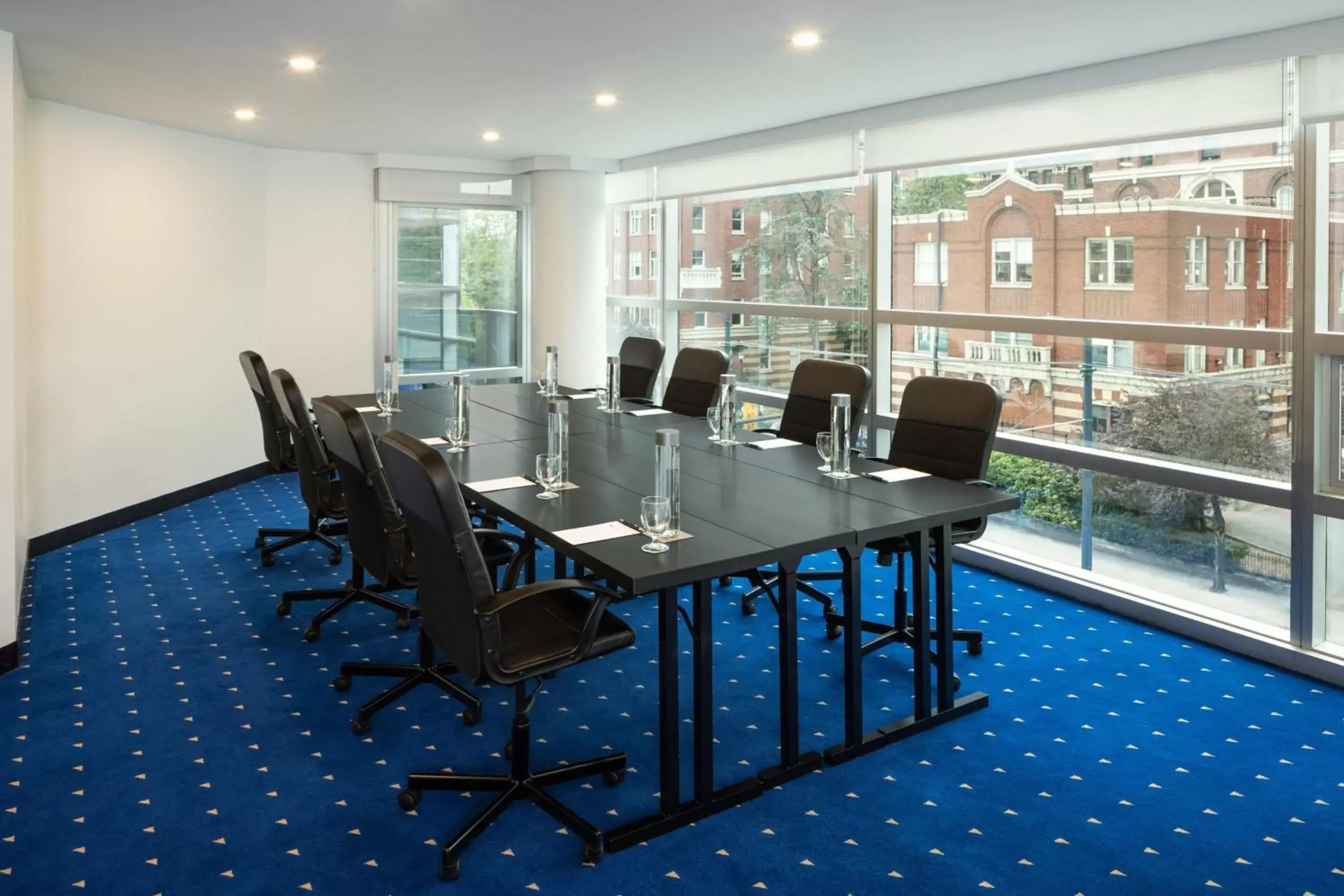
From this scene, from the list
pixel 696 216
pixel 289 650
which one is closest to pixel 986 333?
pixel 696 216

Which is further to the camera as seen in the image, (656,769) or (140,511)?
(140,511)

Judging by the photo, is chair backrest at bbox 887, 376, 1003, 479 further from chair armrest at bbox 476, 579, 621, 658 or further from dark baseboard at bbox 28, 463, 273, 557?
dark baseboard at bbox 28, 463, 273, 557

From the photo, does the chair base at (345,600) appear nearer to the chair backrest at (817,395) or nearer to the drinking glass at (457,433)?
the drinking glass at (457,433)

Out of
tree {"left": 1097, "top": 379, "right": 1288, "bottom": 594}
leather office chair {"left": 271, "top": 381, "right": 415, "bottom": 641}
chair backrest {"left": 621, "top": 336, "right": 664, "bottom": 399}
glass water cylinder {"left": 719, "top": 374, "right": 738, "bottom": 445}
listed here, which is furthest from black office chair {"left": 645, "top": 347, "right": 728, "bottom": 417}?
leather office chair {"left": 271, "top": 381, "right": 415, "bottom": 641}

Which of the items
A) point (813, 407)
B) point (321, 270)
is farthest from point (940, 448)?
point (321, 270)

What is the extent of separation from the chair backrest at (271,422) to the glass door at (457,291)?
3214 millimetres

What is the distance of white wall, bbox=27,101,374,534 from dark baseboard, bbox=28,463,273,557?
0.05 meters

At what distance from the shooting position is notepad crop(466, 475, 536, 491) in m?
3.85

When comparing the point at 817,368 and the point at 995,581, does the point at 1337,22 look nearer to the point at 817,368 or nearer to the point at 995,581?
the point at 817,368

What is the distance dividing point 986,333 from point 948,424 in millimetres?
1687

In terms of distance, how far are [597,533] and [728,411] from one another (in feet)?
5.71

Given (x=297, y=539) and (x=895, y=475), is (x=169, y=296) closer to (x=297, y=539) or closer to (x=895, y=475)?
(x=297, y=539)

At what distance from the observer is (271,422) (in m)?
5.73

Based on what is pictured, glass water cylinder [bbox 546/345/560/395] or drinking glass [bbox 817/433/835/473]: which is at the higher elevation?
glass water cylinder [bbox 546/345/560/395]
